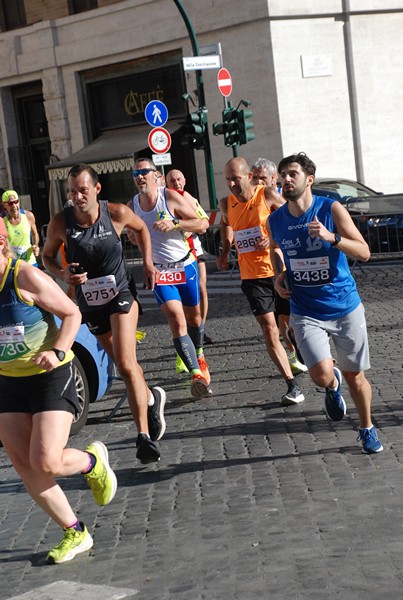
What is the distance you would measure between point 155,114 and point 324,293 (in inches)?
681

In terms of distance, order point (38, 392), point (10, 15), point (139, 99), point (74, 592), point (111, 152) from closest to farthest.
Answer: point (74, 592) → point (38, 392) → point (111, 152) → point (139, 99) → point (10, 15)

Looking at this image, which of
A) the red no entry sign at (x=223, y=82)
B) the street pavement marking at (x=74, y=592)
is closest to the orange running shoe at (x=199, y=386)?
the street pavement marking at (x=74, y=592)

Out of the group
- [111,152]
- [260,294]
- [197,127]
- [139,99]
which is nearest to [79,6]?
[139,99]

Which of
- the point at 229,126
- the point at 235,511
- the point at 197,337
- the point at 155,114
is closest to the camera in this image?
the point at 235,511

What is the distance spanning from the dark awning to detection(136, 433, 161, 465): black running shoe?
2206cm

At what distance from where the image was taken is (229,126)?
81.3ft

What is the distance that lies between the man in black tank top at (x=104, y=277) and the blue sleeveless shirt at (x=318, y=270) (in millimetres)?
1196

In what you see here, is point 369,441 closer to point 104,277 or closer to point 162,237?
point 104,277

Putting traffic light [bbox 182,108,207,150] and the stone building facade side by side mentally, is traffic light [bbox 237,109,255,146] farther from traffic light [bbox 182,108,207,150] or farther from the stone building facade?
the stone building facade

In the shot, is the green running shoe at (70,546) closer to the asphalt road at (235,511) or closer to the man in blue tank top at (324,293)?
the asphalt road at (235,511)

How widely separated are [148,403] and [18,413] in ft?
7.08

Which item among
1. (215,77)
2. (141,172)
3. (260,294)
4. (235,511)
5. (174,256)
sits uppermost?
(215,77)

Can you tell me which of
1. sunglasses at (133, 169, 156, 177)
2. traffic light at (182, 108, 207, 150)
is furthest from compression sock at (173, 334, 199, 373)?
traffic light at (182, 108, 207, 150)

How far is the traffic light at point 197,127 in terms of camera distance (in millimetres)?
25047
